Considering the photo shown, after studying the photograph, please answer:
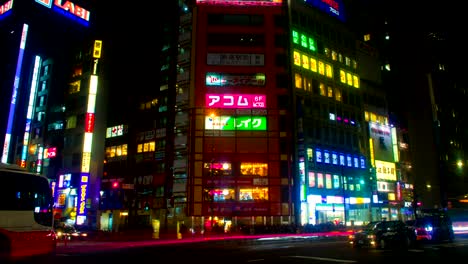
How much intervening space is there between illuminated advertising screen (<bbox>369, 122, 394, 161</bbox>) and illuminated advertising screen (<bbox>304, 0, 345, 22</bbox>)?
20.5 meters

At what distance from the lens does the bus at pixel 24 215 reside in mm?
13531

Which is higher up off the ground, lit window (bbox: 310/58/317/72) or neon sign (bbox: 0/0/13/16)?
neon sign (bbox: 0/0/13/16)

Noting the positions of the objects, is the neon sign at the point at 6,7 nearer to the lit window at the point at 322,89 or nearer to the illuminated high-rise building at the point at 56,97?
the illuminated high-rise building at the point at 56,97

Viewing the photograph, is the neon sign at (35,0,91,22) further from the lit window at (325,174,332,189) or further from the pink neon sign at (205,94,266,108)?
the lit window at (325,174,332,189)

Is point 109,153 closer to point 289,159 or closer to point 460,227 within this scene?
point 289,159

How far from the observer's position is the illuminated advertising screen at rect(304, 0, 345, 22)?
209ft

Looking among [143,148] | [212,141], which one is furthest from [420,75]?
[143,148]

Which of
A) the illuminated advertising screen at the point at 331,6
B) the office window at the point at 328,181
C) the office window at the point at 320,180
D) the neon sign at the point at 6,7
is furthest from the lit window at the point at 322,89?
the neon sign at the point at 6,7

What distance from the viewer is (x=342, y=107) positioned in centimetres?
6350

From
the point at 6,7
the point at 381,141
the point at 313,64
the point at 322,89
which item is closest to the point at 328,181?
the point at 322,89

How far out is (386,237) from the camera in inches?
875

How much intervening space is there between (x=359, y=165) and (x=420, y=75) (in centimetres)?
3459

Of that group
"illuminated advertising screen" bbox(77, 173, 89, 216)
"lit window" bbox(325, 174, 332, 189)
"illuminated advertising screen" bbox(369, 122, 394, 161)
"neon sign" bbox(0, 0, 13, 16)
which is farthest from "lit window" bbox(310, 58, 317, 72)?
"neon sign" bbox(0, 0, 13, 16)

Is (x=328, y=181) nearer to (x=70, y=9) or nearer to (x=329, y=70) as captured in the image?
(x=329, y=70)
